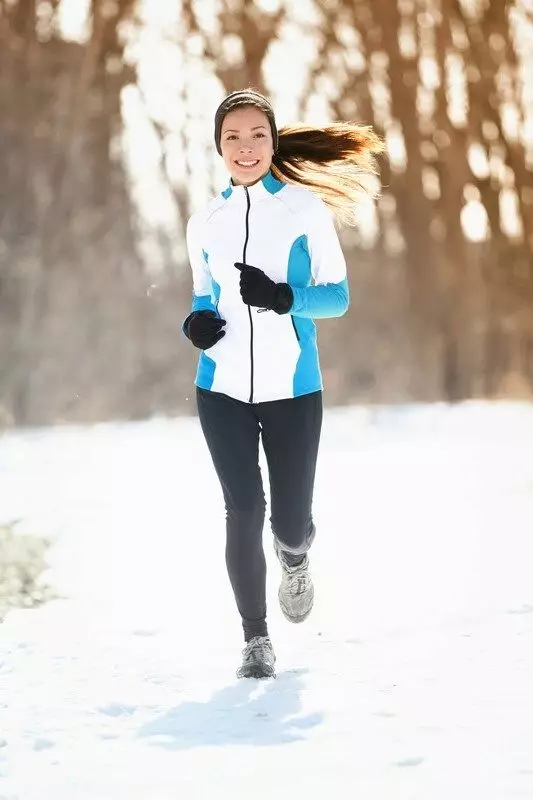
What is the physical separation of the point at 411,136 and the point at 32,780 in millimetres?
12556

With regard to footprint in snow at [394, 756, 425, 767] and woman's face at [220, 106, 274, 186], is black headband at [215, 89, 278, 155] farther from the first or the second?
footprint in snow at [394, 756, 425, 767]

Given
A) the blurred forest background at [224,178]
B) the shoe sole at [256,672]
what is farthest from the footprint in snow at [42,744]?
the blurred forest background at [224,178]

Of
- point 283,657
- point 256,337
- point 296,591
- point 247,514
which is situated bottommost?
point 283,657

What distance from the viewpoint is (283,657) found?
3775mm

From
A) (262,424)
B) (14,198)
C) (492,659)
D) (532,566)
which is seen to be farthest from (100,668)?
(14,198)

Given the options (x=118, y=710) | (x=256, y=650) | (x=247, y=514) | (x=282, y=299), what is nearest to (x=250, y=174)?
(x=282, y=299)

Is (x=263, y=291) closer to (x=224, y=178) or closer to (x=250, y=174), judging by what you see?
(x=250, y=174)

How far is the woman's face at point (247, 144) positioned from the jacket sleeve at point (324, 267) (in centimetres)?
20

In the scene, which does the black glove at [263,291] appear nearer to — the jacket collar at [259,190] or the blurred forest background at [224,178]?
the jacket collar at [259,190]

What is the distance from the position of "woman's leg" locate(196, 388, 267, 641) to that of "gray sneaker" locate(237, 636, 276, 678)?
3cm

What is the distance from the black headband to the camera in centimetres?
352

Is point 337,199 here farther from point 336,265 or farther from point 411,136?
point 411,136

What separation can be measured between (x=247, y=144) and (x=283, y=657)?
1.52m

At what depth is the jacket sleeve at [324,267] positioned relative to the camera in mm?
3447
